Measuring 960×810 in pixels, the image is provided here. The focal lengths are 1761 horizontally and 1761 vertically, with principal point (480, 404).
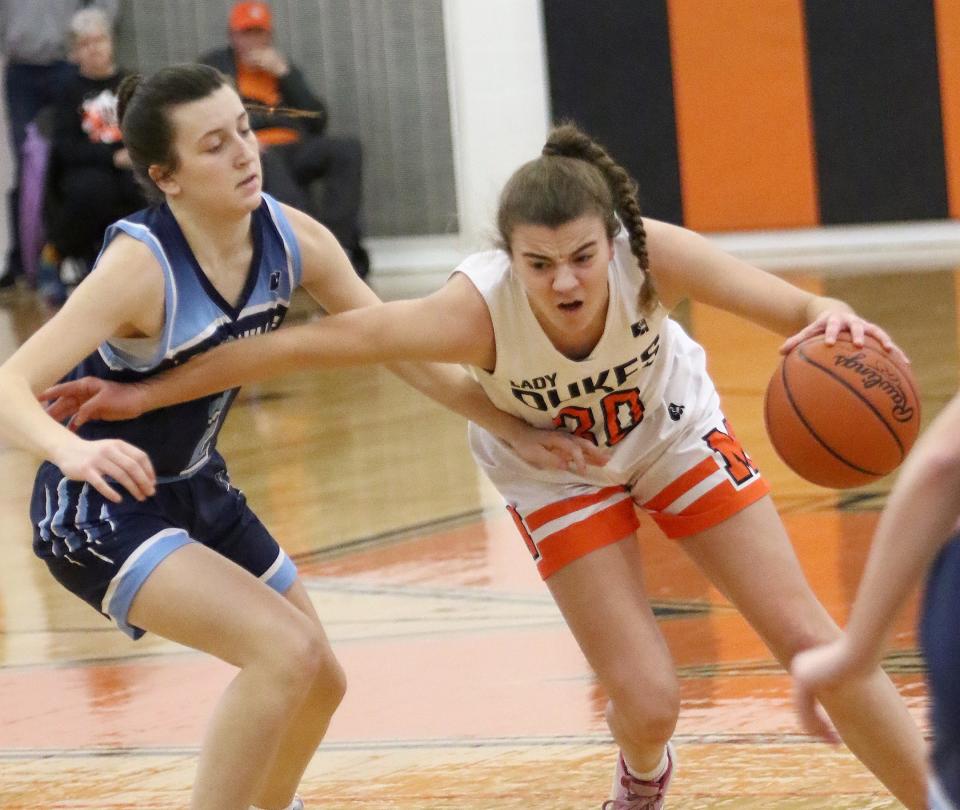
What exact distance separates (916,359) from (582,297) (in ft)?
14.6

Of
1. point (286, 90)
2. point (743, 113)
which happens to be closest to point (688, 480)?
point (286, 90)

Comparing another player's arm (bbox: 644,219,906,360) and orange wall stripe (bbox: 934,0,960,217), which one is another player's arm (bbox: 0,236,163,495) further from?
orange wall stripe (bbox: 934,0,960,217)

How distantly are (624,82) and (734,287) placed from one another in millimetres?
9160

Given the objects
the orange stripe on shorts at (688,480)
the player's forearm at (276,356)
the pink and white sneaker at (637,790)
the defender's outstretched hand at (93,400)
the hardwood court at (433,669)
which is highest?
the player's forearm at (276,356)

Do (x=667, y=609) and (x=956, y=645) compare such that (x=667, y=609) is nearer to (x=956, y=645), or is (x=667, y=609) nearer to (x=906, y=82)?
(x=956, y=645)

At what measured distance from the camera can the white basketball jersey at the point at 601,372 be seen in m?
A: 3.11

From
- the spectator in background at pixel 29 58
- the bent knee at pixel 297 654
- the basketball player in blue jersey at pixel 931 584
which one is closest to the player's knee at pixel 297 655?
the bent knee at pixel 297 654

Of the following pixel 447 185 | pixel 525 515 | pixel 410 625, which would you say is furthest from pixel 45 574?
pixel 447 185

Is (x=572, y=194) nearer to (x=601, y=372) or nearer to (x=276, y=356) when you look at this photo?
(x=601, y=372)

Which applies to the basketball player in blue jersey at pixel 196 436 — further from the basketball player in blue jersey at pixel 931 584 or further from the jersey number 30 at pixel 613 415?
the basketball player in blue jersey at pixel 931 584

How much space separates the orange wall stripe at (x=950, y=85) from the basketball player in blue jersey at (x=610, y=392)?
835cm

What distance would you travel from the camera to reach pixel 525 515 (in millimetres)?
3223

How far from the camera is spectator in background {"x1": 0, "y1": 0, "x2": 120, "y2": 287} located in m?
12.0

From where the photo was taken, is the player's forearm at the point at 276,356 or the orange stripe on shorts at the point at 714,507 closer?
the player's forearm at the point at 276,356
